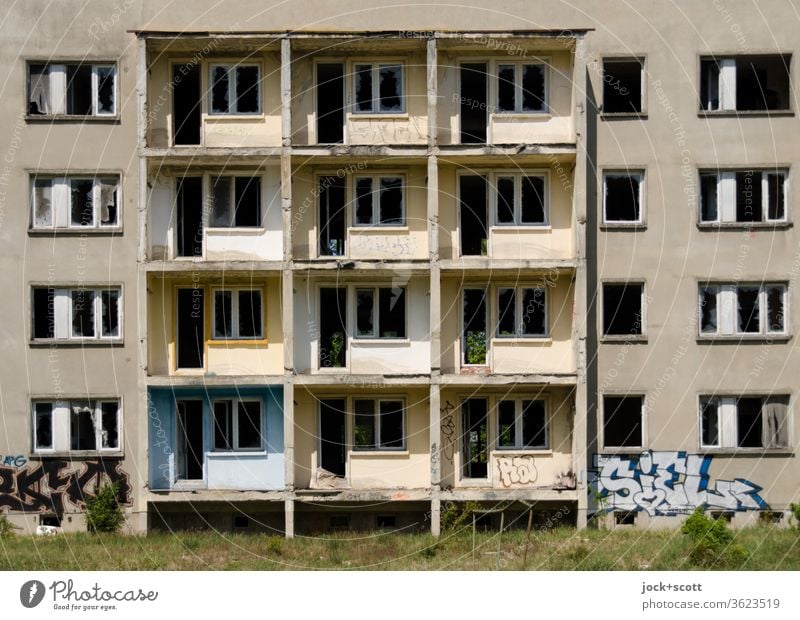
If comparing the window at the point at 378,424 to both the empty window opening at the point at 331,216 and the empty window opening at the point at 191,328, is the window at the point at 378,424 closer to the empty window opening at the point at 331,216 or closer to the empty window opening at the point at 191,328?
the empty window opening at the point at 331,216

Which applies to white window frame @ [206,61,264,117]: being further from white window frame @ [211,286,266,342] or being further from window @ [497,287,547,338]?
window @ [497,287,547,338]

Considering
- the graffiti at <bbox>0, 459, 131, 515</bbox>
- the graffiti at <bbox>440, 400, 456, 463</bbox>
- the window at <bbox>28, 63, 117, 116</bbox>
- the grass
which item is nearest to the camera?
the grass

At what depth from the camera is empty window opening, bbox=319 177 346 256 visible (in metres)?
29.5

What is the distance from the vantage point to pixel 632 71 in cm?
3003

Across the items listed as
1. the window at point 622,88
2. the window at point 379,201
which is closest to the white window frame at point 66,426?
the window at point 379,201

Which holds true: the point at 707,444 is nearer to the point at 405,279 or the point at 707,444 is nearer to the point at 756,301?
the point at 756,301

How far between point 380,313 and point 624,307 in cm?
633

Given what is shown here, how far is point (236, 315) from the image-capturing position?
1169 inches

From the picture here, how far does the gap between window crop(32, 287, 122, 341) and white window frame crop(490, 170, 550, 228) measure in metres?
9.90

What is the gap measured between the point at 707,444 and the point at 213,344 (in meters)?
12.9

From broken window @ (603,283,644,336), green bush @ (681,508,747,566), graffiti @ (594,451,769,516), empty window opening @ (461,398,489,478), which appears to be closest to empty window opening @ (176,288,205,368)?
empty window opening @ (461,398,489,478)

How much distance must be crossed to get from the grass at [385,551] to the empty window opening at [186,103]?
10156mm
